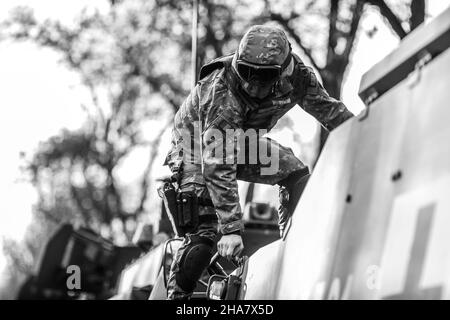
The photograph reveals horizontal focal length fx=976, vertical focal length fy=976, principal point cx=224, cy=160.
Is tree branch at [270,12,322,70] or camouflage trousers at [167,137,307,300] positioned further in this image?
tree branch at [270,12,322,70]

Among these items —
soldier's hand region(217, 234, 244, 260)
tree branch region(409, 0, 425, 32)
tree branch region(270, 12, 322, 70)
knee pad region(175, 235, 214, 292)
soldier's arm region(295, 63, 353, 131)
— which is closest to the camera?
soldier's hand region(217, 234, 244, 260)

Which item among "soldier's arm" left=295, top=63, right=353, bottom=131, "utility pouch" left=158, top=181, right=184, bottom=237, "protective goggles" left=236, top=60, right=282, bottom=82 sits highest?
"protective goggles" left=236, top=60, right=282, bottom=82

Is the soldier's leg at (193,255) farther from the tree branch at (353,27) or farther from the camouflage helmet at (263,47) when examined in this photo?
the tree branch at (353,27)

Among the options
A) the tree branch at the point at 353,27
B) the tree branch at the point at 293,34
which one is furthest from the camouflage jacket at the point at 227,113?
the tree branch at the point at 293,34

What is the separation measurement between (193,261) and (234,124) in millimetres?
963

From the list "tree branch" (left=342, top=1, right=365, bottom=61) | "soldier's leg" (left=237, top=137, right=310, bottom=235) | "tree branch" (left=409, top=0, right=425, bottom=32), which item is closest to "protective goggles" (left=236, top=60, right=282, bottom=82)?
"soldier's leg" (left=237, top=137, right=310, bottom=235)

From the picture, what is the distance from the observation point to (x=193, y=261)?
5891 mm

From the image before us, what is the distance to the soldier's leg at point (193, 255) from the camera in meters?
5.91

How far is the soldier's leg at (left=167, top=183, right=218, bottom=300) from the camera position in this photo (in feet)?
19.4

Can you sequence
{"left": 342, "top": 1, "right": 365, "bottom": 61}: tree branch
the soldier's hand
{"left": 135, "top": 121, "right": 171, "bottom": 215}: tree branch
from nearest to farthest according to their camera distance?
the soldier's hand, {"left": 342, "top": 1, "right": 365, "bottom": 61}: tree branch, {"left": 135, "top": 121, "right": 171, "bottom": 215}: tree branch

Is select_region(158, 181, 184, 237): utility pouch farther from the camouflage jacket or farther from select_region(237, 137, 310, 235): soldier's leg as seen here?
select_region(237, 137, 310, 235): soldier's leg

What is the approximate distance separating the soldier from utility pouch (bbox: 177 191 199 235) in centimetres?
4

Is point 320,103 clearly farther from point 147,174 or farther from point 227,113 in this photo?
point 147,174

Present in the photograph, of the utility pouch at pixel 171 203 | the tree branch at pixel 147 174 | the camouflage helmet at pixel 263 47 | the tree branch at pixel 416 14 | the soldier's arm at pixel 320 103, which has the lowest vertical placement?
the tree branch at pixel 147 174
